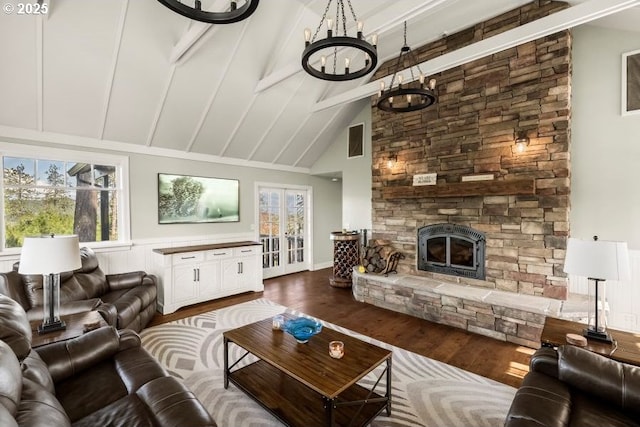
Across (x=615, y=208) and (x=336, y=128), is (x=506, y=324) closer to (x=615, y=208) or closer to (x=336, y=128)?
(x=615, y=208)

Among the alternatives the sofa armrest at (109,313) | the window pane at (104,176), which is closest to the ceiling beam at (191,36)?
the window pane at (104,176)

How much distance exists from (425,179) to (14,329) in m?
4.76

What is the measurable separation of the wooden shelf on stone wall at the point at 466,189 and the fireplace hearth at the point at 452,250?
0.54m

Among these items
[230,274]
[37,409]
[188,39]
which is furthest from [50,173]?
[37,409]

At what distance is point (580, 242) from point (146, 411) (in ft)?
9.93

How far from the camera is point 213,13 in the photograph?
1.81 m

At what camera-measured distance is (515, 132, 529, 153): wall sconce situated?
3766mm

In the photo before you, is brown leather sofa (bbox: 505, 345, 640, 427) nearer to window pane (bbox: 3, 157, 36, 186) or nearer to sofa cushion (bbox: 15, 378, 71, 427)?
sofa cushion (bbox: 15, 378, 71, 427)

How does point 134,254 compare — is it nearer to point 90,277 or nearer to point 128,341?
point 90,277

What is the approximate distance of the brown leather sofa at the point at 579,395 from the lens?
145 cm

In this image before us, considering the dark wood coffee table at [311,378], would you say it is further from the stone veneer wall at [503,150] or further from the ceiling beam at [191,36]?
the ceiling beam at [191,36]

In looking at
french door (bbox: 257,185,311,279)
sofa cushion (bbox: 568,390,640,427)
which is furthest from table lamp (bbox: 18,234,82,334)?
french door (bbox: 257,185,311,279)

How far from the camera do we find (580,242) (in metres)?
2.12

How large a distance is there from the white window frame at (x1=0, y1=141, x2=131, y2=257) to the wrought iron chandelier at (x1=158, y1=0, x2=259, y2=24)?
3.52 metres
